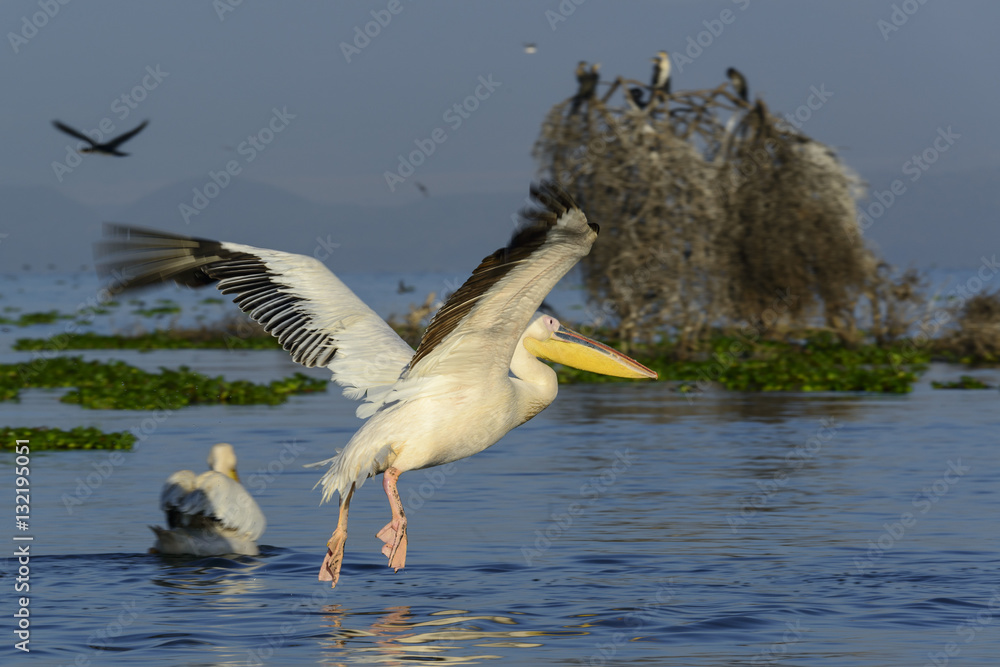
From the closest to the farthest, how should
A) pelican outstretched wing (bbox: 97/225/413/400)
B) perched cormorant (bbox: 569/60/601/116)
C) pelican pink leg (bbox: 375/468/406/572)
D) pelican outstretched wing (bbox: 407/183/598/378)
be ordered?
pelican outstretched wing (bbox: 407/183/598/378)
pelican pink leg (bbox: 375/468/406/572)
pelican outstretched wing (bbox: 97/225/413/400)
perched cormorant (bbox: 569/60/601/116)

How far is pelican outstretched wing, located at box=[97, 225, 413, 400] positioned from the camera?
7.27 meters

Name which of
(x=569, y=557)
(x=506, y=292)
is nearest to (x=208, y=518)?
(x=569, y=557)

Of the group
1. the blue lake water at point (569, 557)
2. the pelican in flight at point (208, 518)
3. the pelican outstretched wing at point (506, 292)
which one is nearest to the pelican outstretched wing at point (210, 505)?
the pelican in flight at point (208, 518)

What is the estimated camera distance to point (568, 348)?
7531 millimetres

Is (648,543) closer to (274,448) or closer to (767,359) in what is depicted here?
(274,448)

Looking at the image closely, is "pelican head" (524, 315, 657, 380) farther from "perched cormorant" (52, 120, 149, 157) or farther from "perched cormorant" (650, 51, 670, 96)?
"perched cormorant" (650, 51, 670, 96)

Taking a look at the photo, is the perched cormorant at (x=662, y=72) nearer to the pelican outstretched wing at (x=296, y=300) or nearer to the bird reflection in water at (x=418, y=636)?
the pelican outstretched wing at (x=296, y=300)

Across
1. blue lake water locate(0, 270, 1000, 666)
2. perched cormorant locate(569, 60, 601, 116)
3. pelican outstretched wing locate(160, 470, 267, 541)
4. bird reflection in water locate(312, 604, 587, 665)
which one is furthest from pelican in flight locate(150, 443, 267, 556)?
perched cormorant locate(569, 60, 601, 116)

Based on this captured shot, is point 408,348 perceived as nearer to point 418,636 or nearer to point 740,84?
point 418,636

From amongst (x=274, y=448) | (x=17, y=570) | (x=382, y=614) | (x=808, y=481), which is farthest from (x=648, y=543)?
(x=274, y=448)

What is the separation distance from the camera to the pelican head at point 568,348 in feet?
24.5

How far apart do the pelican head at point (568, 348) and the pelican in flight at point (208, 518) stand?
6.40 feet

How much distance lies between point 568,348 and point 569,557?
4.01 ft

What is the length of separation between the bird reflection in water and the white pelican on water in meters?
0.47
